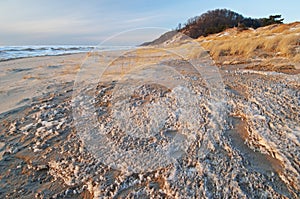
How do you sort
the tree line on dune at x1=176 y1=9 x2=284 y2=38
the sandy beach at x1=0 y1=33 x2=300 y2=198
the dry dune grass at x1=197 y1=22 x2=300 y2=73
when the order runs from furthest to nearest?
the tree line on dune at x1=176 y1=9 x2=284 y2=38 → the dry dune grass at x1=197 y1=22 x2=300 y2=73 → the sandy beach at x1=0 y1=33 x2=300 y2=198

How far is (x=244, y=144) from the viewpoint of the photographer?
2539mm

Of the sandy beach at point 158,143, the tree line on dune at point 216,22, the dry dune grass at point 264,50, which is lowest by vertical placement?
the sandy beach at point 158,143

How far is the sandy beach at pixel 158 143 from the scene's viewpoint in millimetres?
2018

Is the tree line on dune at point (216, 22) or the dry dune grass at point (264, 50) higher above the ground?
the tree line on dune at point (216, 22)

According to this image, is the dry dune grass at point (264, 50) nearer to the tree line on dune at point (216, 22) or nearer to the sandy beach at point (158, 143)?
the sandy beach at point (158, 143)

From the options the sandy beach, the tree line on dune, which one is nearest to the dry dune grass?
the sandy beach

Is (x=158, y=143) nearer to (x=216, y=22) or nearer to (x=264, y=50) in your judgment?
(x=264, y=50)

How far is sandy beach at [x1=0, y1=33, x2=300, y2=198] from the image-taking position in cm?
202

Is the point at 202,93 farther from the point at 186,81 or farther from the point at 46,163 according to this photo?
the point at 46,163

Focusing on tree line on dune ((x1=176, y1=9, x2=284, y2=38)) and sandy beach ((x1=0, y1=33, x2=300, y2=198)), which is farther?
tree line on dune ((x1=176, y1=9, x2=284, y2=38))

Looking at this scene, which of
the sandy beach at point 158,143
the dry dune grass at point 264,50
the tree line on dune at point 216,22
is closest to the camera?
the sandy beach at point 158,143

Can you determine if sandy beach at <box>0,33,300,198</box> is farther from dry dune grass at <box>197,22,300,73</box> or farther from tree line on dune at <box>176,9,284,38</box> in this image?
tree line on dune at <box>176,9,284,38</box>

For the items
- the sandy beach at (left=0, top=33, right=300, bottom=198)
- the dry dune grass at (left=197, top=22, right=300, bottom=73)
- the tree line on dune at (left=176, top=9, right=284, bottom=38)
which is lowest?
the sandy beach at (left=0, top=33, right=300, bottom=198)

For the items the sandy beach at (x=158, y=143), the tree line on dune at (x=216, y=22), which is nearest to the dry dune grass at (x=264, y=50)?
the sandy beach at (x=158, y=143)
